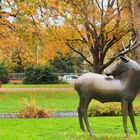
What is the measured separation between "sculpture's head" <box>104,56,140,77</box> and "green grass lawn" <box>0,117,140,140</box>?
1625 mm

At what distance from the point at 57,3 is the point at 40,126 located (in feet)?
58.7

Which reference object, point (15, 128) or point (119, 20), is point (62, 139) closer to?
point (15, 128)

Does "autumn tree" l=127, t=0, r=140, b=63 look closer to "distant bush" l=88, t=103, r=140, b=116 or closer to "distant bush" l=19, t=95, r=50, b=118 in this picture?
"distant bush" l=88, t=103, r=140, b=116

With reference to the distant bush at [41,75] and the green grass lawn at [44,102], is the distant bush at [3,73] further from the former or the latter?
the green grass lawn at [44,102]

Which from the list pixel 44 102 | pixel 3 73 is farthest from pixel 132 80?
pixel 3 73

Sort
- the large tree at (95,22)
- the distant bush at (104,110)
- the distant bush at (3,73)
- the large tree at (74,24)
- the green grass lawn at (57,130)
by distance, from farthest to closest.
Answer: the distant bush at (3,73), the large tree at (95,22), the large tree at (74,24), the distant bush at (104,110), the green grass lawn at (57,130)

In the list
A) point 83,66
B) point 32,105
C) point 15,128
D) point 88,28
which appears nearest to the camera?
point 15,128

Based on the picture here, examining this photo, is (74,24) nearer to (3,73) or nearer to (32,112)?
(32,112)

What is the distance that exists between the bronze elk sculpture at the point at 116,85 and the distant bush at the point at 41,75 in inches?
1739

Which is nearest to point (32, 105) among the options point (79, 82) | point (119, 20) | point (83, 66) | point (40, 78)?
point (79, 82)

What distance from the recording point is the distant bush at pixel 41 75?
55.3 m

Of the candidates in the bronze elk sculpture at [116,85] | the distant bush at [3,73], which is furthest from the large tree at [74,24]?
the distant bush at [3,73]

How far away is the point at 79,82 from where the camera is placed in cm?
1092

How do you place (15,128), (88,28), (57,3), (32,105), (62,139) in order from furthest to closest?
(88,28), (57,3), (32,105), (15,128), (62,139)
